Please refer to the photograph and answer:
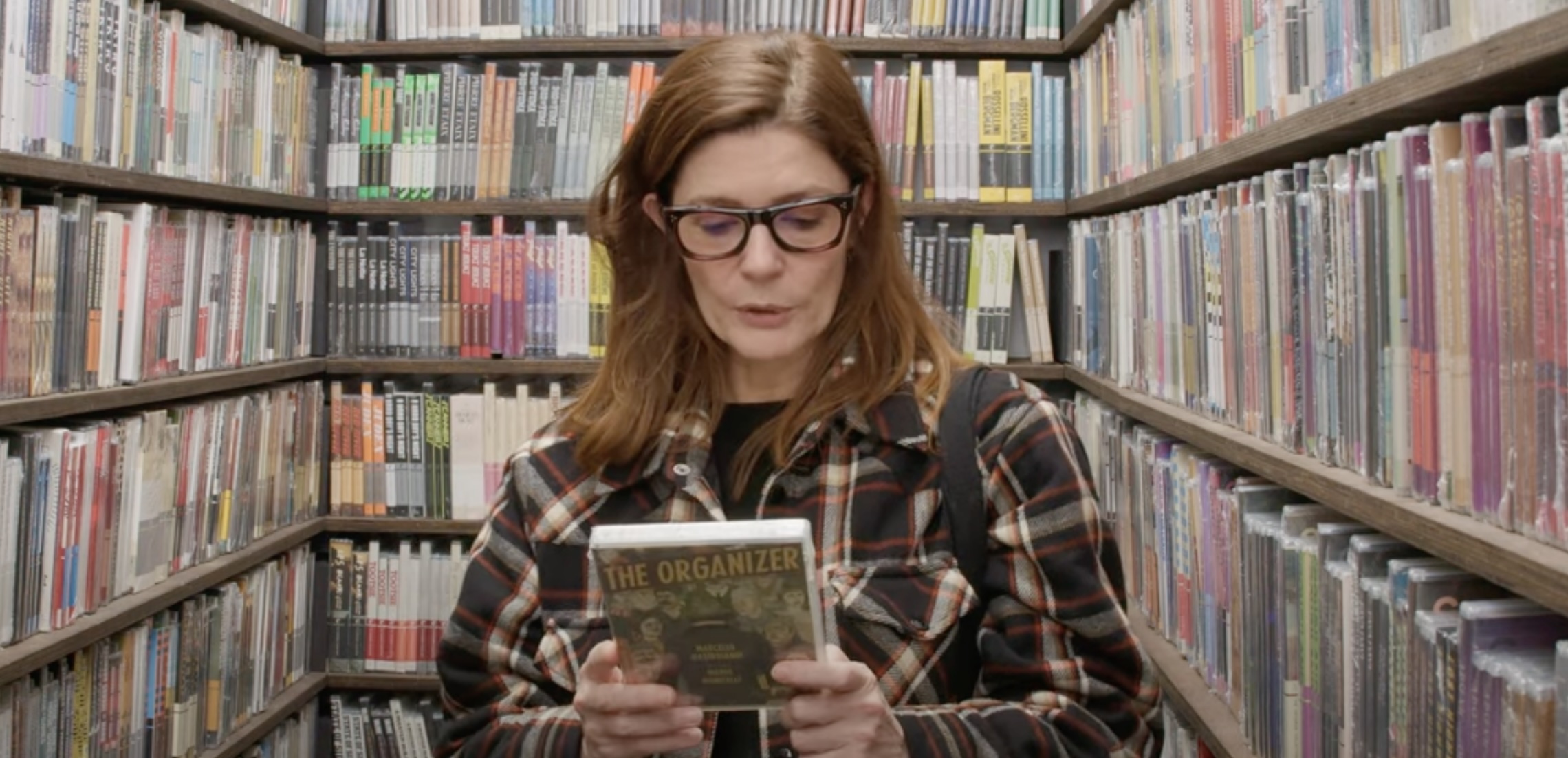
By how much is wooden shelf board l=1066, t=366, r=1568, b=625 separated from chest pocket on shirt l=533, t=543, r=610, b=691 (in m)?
0.68

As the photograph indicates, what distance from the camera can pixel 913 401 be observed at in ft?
3.77

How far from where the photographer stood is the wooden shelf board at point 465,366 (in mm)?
2764

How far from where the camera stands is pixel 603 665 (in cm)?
97

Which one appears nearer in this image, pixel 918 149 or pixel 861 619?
pixel 861 619

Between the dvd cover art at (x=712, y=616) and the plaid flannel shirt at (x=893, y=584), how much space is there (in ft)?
0.52

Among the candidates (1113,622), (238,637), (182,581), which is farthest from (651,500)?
(238,637)

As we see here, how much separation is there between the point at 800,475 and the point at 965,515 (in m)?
0.15

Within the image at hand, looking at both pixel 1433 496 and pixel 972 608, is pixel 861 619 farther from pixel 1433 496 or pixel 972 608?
pixel 1433 496

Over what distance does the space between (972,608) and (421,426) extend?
1.98 m

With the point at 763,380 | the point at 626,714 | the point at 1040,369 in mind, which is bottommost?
the point at 626,714

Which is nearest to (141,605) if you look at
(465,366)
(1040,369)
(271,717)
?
(271,717)

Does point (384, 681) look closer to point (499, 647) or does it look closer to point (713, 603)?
point (499, 647)

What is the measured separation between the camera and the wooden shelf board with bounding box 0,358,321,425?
183 centimetres

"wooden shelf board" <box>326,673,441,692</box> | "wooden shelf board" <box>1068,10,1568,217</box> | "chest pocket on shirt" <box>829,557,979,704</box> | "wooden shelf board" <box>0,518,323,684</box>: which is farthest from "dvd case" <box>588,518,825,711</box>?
"wooden shelf board" <box>326,673,441,692</box>
